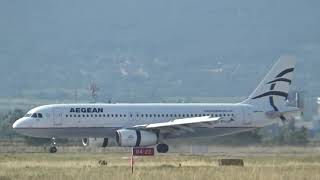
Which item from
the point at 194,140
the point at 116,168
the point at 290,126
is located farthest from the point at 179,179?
the point at 290,126

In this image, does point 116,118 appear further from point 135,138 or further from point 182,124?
point 182,124

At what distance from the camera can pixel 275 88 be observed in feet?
261

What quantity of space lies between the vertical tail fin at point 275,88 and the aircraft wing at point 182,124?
5443 millimetres

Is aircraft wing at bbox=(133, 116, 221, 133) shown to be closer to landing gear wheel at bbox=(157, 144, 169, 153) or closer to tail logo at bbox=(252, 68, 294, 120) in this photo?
landing gear wheel at bbox=(157, 144, 169, 153)

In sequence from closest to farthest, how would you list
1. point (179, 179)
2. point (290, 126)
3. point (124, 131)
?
point (179, 179)
point (124, 131)
point (290, 126)

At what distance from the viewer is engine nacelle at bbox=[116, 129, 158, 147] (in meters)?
72.2

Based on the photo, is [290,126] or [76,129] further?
[290,126]

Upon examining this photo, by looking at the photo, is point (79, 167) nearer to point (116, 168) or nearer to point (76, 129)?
point (116, 168)

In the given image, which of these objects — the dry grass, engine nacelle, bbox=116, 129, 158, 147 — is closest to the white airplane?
engine nacelle, bbox=116, 129, 158, 147

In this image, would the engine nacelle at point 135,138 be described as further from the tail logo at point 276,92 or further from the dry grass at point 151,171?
the dry grass at point 151,171

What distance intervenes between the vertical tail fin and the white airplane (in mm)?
74

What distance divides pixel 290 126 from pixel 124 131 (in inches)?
1154

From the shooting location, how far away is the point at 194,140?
77.6 metres

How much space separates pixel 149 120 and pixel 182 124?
315cm
